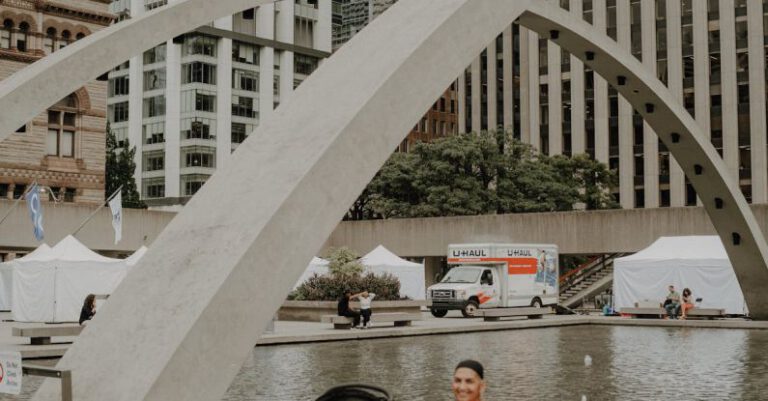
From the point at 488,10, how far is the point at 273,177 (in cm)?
322

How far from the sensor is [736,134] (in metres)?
70.8

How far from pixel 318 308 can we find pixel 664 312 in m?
A: 11.2

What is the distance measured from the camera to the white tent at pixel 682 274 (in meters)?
33.9

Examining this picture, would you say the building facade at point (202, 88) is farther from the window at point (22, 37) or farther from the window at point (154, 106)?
the window at point (22, 37)

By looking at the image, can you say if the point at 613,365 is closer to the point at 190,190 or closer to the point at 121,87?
the point at 190,190

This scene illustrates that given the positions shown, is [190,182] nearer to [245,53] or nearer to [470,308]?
[245,53]

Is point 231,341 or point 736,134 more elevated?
point 736,134

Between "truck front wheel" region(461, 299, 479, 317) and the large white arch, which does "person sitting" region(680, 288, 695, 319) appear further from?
the large white arch

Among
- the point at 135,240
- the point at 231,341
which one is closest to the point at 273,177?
the point at 231,341

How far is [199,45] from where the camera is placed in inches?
3260

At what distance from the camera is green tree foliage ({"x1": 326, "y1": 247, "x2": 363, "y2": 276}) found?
109 feet

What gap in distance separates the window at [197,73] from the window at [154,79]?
2256mm

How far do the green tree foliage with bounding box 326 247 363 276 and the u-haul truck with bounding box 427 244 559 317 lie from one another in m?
3.49

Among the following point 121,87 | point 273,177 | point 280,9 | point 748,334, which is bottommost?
point 748,334
